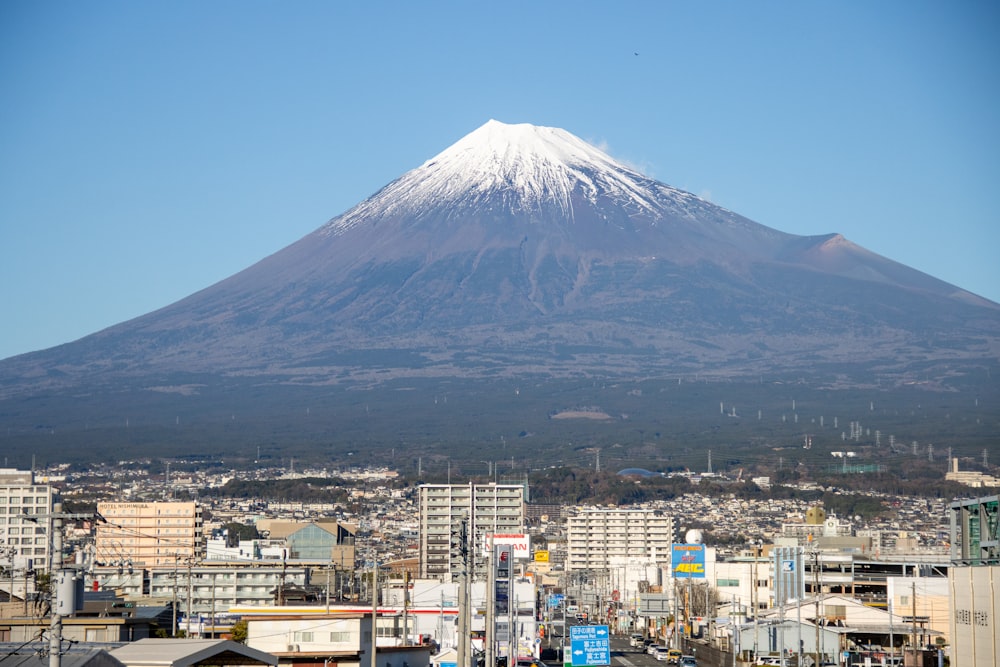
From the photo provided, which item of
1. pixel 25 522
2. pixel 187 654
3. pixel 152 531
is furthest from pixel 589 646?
pixel 152 531

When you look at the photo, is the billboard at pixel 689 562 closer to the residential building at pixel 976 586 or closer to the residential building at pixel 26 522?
the residential building at pixel 26 522

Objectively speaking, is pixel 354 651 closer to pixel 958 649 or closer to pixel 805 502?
pixel 958 649

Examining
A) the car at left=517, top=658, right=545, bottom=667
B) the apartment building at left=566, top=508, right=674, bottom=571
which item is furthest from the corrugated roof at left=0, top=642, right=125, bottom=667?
the apartment building at left=566, top=508, right=674, bottom=571

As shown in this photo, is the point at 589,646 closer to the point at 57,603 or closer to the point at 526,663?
the point at 526,663

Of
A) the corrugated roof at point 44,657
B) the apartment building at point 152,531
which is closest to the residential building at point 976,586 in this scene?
the corrugated roof at point 44,657

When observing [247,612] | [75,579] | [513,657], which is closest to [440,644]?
[513,657]

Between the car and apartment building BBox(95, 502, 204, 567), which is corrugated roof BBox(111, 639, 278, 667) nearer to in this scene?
the car
